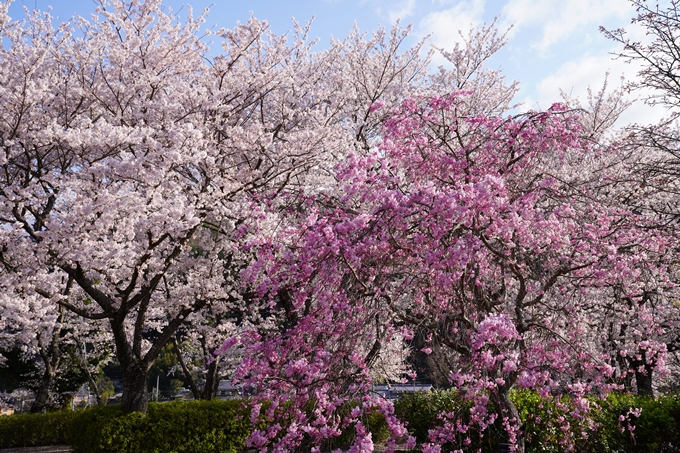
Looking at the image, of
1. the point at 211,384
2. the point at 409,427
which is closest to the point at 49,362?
the point at 211,384

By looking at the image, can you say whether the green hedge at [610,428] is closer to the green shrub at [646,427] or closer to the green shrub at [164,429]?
the green shrub at [646,427]

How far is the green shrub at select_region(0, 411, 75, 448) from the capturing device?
15.0 meters

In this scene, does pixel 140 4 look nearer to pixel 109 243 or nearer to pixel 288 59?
pixel 288 59

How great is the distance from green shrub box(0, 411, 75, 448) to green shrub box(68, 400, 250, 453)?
4.77 m

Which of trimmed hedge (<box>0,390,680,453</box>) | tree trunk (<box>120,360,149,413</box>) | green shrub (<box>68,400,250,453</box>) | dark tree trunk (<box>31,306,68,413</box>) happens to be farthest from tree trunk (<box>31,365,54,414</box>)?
tree trunk (<box>120,360,149,413</box>)

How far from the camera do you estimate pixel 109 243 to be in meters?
8.78

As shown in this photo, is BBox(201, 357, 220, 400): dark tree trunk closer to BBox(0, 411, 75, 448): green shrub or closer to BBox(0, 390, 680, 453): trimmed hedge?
BBox(0, 390, 680, 453): trimmed hedge

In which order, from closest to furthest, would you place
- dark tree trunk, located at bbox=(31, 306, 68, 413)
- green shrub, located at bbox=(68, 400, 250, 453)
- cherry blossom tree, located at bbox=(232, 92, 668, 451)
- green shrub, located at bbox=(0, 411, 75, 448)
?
1. cherry blossom tree, located at bbox=(232, 92, 668, 451)
2. green shrub, located at bbox=(68, 400, 250, 453)
3. dark tree trunk, located at bbox=(31, 306, 68, 413)
4. green shrub, located at bbox=(0, 411, 75, 448)

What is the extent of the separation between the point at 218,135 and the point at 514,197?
655 cm

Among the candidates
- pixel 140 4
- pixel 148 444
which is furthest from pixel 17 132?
pixel 148 444

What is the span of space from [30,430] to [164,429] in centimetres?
689

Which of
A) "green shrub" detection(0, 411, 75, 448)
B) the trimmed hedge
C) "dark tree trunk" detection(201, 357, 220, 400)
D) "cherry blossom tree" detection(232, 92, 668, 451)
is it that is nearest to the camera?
"cherry blossom tree" detection(232, 92, 668, 451)

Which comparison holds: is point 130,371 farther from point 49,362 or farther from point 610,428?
point 610,428

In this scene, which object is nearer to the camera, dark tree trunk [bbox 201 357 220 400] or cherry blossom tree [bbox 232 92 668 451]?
cherry blossom tree [bbox 232 92 668 451]
